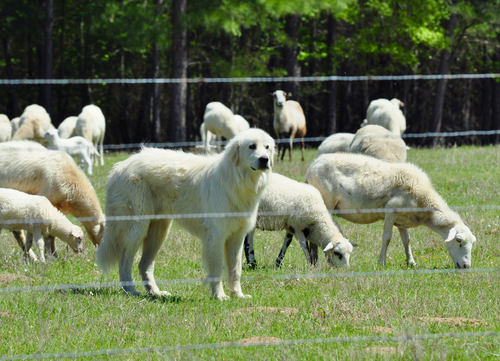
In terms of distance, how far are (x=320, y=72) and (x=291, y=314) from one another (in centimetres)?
3194

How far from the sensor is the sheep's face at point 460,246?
705 cm

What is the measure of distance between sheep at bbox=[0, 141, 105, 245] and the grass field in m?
0.86

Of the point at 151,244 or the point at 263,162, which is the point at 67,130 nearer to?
the point at 151,244

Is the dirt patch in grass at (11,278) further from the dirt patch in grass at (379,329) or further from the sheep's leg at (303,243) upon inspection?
the dirt patch in grass at (379,329)

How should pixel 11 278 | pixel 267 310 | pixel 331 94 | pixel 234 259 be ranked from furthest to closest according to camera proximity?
pixel 331 94, pixel 11 278, pixel 234 259, pixel 267 310

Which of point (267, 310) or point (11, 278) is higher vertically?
point (267, 310)

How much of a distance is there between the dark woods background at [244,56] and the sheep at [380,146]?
8.64m

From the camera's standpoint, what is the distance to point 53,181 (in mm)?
8352

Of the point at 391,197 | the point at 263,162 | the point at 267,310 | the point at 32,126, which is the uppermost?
the point at 263,162

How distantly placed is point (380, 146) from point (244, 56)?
1861cm

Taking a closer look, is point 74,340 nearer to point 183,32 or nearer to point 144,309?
point 144,309

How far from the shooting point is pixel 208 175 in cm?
598

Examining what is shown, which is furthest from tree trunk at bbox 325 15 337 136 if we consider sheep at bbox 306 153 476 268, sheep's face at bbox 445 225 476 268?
sheep's face at bbox 445 225 476 268

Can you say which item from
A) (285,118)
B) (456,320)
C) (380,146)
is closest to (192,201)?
(456,320)
